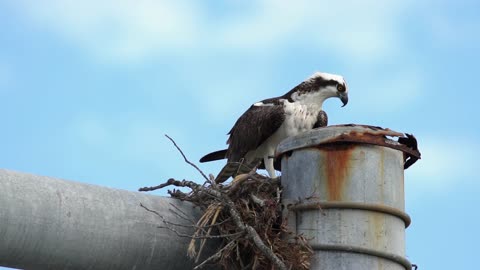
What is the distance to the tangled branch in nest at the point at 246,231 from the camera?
4.21m

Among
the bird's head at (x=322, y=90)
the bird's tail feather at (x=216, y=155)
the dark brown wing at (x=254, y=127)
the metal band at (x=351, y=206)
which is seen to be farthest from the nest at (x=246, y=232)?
the bird's tail feather at (x=216, y=155)

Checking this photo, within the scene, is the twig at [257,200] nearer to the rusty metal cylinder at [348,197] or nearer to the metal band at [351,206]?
the rusty metal cylinder at [348,197]

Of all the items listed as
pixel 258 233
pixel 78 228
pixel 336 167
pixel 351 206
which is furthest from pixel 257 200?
pixel 78 228

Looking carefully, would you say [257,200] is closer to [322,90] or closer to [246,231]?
[246,231]

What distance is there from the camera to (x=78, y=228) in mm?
3656

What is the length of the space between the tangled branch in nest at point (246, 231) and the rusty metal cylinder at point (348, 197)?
0.10 metres

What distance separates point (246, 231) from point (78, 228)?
97cm

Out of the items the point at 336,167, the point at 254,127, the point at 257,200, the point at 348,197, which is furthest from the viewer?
the point at 254,127

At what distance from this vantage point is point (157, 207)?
4.15 m

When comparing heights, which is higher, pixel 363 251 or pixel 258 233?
pixel 258 233

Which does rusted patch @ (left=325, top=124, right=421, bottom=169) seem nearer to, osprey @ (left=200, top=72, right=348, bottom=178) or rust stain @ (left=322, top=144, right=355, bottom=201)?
rust stain @ (left=322, top=144, right=355, bottom=201)

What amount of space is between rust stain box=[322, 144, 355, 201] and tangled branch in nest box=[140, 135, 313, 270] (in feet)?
0.87

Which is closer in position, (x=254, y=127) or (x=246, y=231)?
(x=246, y=231)

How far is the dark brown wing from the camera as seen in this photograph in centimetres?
902
